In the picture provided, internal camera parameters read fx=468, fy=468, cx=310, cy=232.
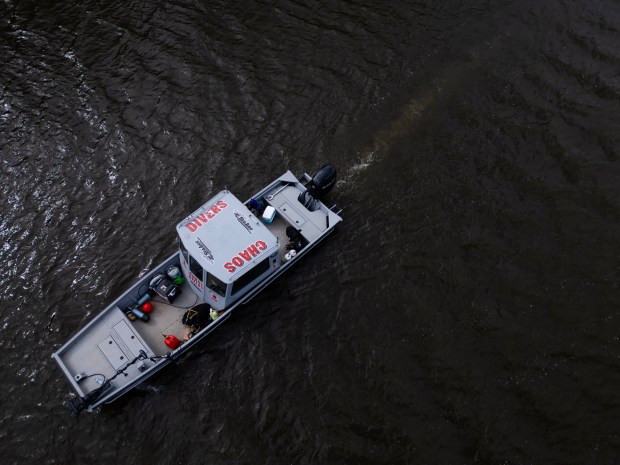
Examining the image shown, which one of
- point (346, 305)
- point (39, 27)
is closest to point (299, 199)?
point (346, 305)

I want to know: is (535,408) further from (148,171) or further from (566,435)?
(148,171)

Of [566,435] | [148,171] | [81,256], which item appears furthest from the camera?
[148,171]

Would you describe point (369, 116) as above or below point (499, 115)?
above

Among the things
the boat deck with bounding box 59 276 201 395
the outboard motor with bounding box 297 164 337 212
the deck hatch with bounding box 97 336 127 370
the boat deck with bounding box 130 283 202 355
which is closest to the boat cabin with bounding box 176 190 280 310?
the boat deck with bounding box 130 283 202 355

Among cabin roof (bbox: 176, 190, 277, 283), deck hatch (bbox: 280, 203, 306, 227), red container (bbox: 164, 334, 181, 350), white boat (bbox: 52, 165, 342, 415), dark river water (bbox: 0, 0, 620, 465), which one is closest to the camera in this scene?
white boat (bbox: 52, 165, 342, 415)

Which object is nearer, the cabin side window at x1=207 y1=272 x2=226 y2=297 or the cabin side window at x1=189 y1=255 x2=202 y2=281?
the cabin side window at x1=207 y1=272 x2=226 y2=297

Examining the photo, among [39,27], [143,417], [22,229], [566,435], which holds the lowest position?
[566,435]

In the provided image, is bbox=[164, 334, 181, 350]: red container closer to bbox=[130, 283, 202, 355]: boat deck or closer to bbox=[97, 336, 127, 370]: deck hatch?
bbox=[130, 283, 202, 355]: boat deck

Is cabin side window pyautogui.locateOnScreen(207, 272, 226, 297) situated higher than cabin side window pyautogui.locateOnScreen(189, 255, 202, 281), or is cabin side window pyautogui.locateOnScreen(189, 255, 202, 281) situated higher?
cabin side window pyautogui.locateOnScreen(189, 255, 202, 281)
